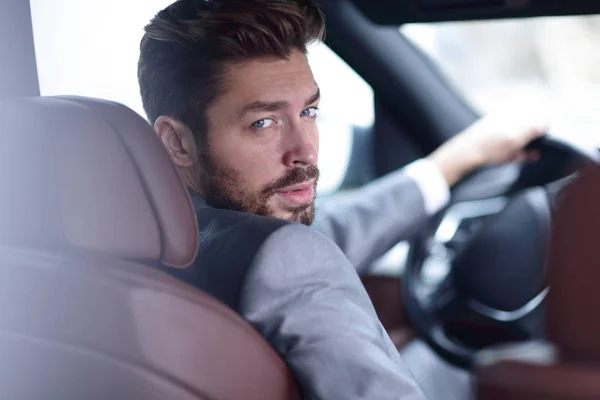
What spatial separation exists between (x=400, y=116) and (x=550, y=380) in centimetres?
212

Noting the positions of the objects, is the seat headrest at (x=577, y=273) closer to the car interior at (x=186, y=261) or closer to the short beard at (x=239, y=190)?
the car interior at (x=186, y=261)

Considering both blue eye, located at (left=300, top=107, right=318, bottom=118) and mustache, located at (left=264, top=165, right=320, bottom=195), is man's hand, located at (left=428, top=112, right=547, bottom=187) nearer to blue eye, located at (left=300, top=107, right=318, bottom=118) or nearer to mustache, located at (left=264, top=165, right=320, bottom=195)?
blue eye, located at (left=300, top=107, right=318, bottom=118)

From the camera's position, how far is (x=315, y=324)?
1319mm

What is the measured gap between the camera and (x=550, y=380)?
2.52 feet

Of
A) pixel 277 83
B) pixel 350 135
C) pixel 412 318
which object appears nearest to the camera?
pixel 277 83

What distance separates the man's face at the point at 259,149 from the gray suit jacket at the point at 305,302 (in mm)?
308

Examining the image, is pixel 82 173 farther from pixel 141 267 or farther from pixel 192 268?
pixel 192 268

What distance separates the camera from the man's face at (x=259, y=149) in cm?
171

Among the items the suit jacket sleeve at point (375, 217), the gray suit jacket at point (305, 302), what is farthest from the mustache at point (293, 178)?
the suit jacket sleeve at point (375, 217)

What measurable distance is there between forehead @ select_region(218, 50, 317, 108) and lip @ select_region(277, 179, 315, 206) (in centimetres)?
16

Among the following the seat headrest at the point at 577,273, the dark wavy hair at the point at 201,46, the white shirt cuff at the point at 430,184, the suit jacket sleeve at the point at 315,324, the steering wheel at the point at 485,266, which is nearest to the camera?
the seat headrest at the point at 577,273

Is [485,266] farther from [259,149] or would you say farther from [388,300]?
[259,149]

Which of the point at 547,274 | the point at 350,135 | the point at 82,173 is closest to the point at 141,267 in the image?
the point at 82,173

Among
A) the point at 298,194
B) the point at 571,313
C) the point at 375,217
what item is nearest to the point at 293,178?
the point at 298,194
